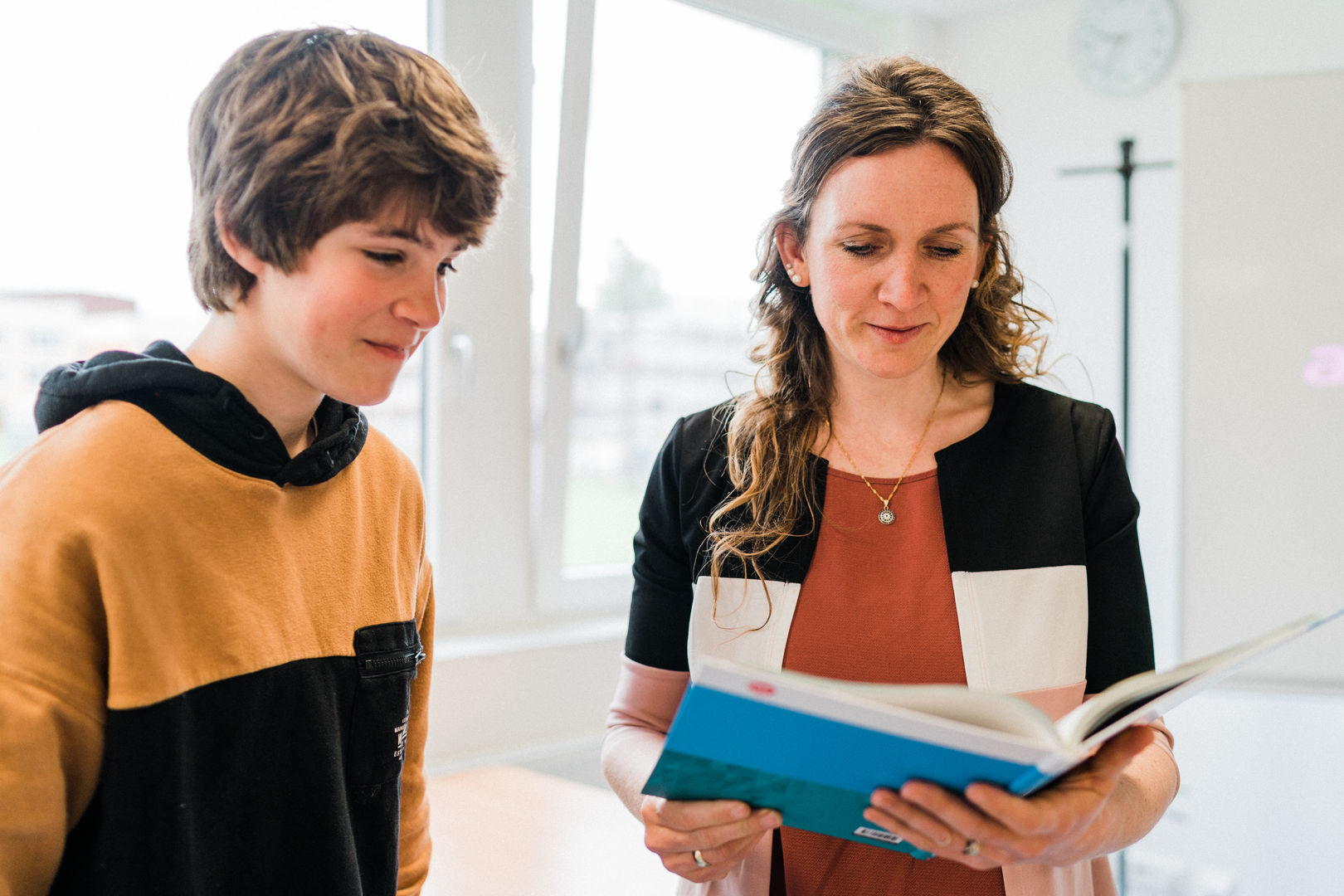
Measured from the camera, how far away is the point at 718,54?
3008mm

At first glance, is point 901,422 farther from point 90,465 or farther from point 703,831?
point 90,465

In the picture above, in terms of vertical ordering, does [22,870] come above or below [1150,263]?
below

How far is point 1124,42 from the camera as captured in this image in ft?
10.8

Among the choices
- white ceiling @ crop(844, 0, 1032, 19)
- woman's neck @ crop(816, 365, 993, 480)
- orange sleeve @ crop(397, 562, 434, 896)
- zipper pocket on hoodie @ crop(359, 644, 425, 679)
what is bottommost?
orange sleeve @ crop(397, 562, 434, 896)

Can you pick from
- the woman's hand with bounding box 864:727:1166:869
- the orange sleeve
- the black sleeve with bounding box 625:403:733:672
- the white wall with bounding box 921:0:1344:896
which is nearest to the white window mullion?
the white wall with bounding box 921:0:1344:896

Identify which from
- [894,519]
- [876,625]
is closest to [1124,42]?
[894,519]

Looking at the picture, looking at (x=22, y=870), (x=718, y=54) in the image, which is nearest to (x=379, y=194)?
(x=22, y=870)

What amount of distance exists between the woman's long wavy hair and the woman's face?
0.03 meters

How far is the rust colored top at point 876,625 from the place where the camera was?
1.11 metres

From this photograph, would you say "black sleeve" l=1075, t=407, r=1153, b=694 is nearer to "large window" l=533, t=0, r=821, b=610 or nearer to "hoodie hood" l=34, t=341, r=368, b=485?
"hoodie hood" l=34, t=341, r=368, b=485

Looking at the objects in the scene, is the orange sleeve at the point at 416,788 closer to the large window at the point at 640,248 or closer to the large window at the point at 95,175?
the large window at the point at 95,175

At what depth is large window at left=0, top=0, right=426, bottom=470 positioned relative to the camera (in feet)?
6.29

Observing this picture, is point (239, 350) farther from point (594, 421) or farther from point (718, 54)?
point (718, 54)

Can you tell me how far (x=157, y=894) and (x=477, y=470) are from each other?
1.75m
